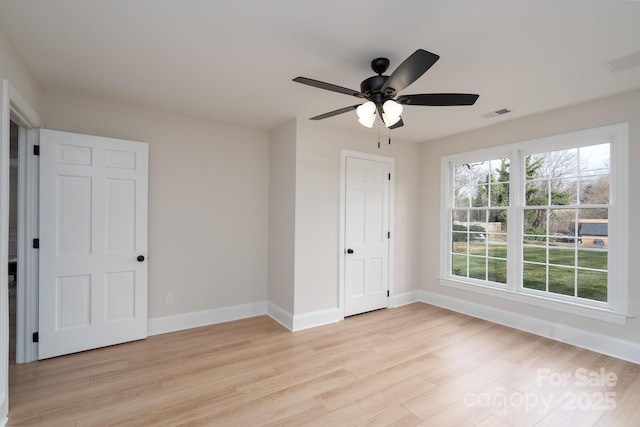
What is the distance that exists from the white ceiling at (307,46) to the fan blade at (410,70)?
333 millimetres

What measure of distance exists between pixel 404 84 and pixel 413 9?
411 mm

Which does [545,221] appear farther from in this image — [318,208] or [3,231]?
[3,231]

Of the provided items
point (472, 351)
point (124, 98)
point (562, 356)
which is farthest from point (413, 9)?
point (562, 356)

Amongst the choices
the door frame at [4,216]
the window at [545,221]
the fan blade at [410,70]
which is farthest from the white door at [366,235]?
the door frame at [4,216]

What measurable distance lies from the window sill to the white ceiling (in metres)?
2.18

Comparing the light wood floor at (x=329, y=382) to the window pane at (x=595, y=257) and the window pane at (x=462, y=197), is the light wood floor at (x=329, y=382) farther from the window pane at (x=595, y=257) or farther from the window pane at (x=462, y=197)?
the window pane at (x=462, y=197)

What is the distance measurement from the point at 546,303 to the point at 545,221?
0.95m

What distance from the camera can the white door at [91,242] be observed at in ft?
9.45

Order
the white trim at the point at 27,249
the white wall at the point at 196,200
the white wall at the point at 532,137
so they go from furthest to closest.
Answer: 1. the white wall at the point at 196,200
2. the white wall at the point at 532,137
3. the white trim at the point at 27,249

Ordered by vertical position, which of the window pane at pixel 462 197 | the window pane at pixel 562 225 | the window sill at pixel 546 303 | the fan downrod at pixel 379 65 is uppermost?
the fan downrod at pixel 379 65

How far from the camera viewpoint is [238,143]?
4.04 metres

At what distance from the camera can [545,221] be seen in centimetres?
362

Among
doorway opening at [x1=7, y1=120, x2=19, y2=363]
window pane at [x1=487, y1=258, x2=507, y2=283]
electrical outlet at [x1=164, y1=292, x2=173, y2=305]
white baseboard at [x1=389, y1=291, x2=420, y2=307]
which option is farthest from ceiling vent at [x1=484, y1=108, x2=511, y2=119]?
doorway opening at [x1=7, y1=120, x2=19, y2=363]

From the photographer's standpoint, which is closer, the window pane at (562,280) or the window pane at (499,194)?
the window pane at (562,280)
